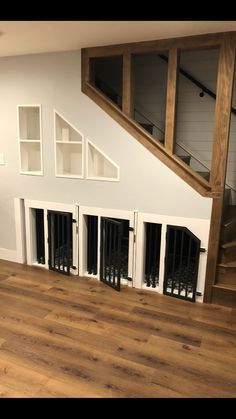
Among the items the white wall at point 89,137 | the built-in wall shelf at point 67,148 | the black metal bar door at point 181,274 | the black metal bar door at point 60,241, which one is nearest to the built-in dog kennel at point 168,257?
the black metal bar door at point 181,274

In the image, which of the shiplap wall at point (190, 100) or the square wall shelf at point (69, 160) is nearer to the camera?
the square wall shelf at point (69, 160)

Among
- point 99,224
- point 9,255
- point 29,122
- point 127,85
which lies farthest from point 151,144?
point 9,255

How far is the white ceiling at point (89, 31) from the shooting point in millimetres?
2439

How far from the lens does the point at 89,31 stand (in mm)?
2631

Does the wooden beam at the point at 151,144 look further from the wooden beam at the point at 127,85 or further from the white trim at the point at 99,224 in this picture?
the white trim at the point at 99,224

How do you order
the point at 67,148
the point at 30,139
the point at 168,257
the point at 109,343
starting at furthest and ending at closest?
the point at 30,139 → the point at 67,148 → the point at 168,257 → the point at 109,343

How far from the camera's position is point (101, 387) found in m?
2.01

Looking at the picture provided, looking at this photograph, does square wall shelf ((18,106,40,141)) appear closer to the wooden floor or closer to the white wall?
the white wall

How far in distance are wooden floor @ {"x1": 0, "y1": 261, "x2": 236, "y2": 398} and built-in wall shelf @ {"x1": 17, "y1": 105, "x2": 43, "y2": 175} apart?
56.5 inches

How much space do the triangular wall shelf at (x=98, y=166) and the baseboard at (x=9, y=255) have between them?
1.55m

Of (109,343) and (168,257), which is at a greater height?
(168,257)

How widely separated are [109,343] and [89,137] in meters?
2.06

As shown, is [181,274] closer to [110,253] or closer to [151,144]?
[110,253]
